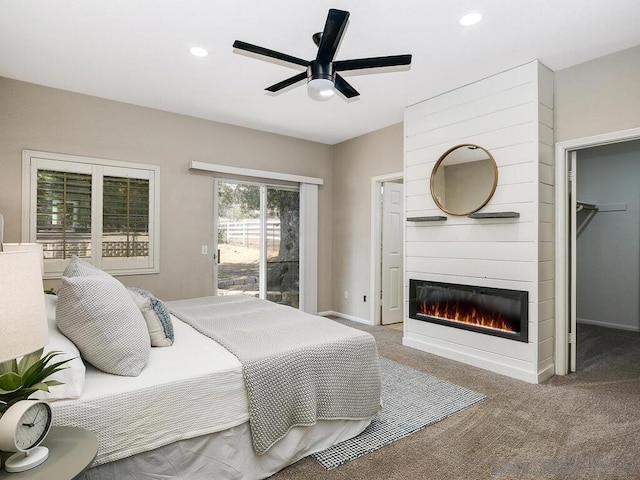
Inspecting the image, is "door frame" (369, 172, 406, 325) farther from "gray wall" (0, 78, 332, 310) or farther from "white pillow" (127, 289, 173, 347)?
"white pillow" (127, 289, 173, 347)

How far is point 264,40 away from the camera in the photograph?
2.79m

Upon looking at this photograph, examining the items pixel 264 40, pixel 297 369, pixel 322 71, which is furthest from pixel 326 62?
pixel 297 369

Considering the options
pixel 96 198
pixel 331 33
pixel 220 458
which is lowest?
pixel 220 458

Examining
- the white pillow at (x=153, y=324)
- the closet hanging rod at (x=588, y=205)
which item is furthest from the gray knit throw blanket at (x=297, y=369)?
the closet hanging rod at (x=588, y=205)

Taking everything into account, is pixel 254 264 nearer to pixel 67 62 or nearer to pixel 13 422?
pixel 67 62

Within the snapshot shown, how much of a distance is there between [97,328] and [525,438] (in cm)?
248

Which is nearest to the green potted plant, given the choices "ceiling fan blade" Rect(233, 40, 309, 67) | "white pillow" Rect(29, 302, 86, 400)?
"white pillow" Rect(29, 302, 86, 400)

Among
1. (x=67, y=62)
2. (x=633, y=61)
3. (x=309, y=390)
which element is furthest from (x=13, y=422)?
(x=633, y=61)

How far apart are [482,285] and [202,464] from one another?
9.29 ft

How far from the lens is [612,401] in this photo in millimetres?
2721

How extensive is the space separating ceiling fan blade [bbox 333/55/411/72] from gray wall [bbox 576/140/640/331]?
4.22 m

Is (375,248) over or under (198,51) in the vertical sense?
under

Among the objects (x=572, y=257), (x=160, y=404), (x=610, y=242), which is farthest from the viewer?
(x=610, y=242)

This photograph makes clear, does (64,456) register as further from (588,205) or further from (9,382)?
(588,205)
